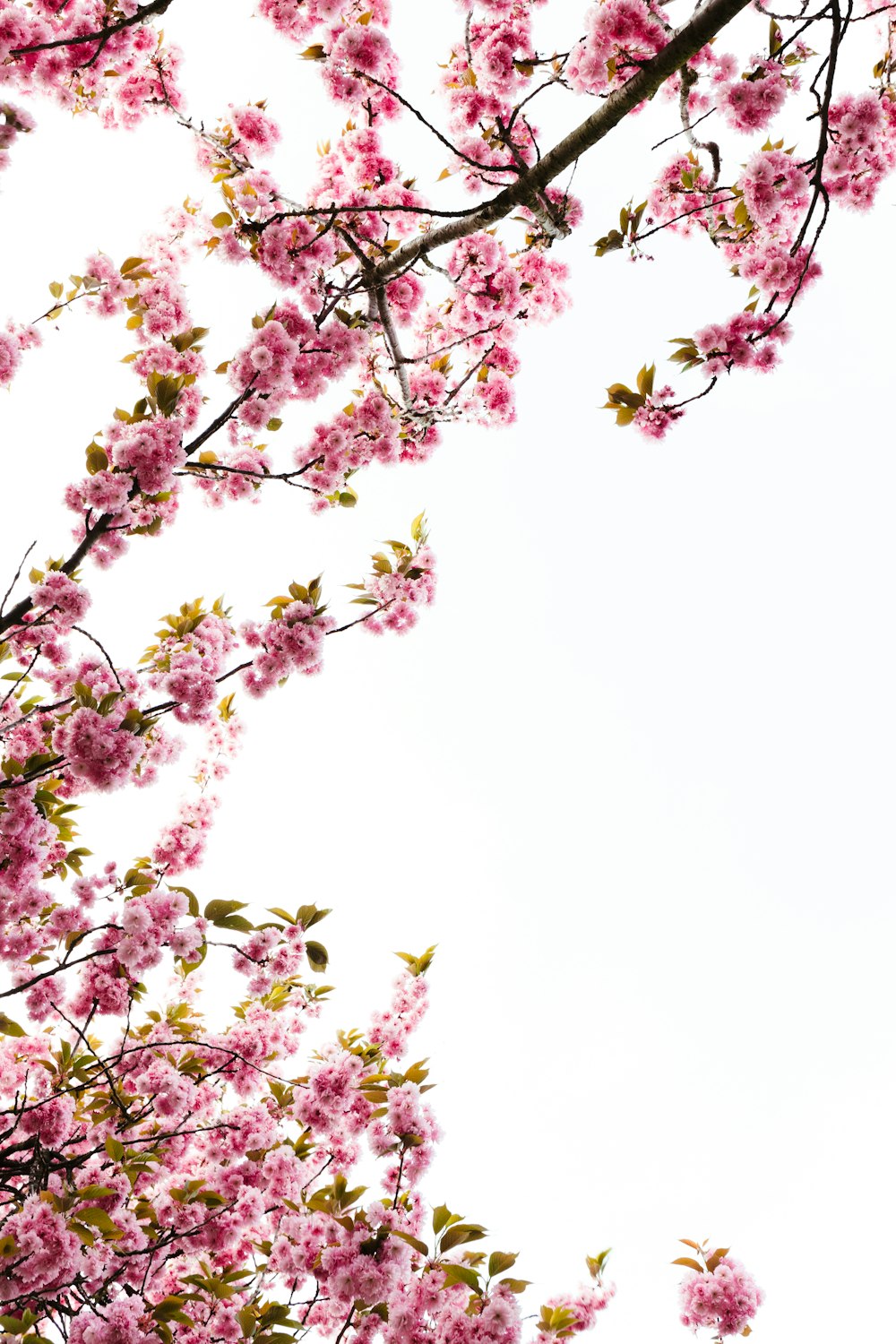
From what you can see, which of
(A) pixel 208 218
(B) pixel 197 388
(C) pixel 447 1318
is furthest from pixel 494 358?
(C) pixel 447 1318

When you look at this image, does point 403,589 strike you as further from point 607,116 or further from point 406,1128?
point 406,1128

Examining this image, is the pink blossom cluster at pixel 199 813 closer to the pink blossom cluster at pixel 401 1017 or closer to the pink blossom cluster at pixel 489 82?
the pink blossom cluster at pixel 401 1017

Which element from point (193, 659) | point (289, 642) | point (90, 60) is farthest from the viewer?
point (289, 642)

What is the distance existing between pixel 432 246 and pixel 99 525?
261cm

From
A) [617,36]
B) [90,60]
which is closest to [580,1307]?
[617,36]

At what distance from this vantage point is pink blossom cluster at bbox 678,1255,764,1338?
442cm

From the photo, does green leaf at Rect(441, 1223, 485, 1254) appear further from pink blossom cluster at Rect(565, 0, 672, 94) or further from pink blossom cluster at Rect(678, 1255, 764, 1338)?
pink blossom cluster at Rect(565, 0, 672, 94)

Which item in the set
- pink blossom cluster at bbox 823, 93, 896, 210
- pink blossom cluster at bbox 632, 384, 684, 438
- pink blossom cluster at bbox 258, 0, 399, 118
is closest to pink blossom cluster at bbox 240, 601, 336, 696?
pink blossom cluster at bbox 632, 384, 684, 438

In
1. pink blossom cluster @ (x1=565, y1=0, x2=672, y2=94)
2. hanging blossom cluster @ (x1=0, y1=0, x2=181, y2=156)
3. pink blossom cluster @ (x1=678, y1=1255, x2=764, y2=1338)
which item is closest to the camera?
pink blossom cluster @ (x1=565, y1=0, x2=672, y2=94)

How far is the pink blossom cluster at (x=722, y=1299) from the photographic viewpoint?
4418 mm

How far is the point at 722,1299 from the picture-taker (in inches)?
175

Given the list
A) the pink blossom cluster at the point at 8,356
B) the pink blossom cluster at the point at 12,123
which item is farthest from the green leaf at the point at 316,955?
the pink blossom cluster at the point at 12,123

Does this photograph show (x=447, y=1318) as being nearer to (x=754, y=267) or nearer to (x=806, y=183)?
(x=754, y=267)

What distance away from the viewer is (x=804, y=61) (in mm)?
4820
